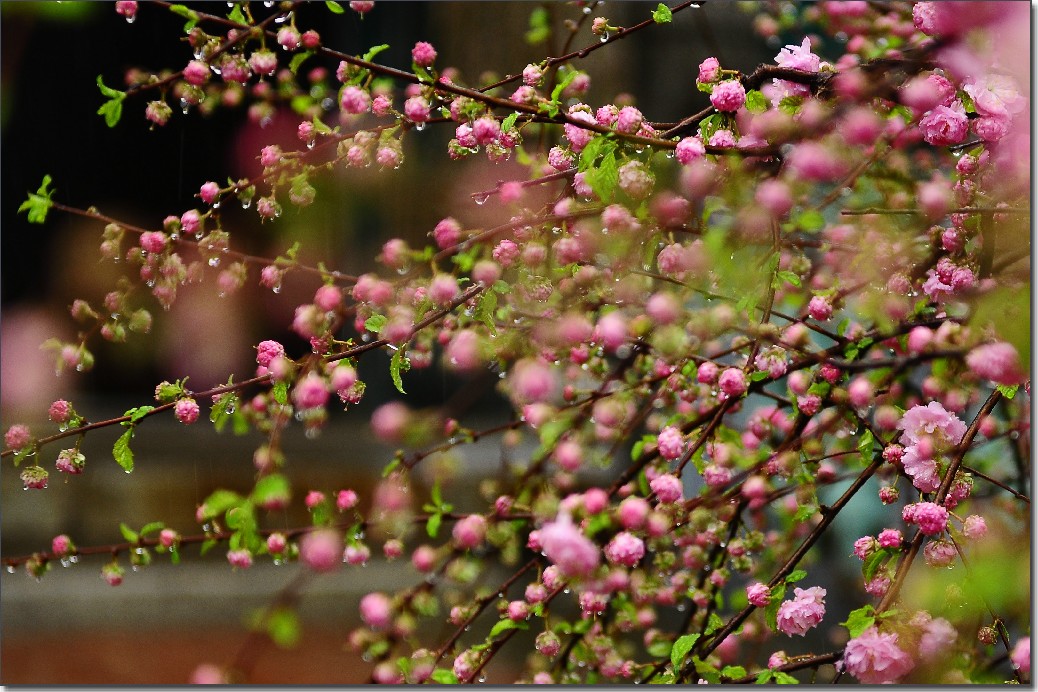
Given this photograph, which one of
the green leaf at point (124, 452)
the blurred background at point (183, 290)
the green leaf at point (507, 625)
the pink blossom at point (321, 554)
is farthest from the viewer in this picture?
the blurred background at point (183, 290)

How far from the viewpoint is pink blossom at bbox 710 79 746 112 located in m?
0.72

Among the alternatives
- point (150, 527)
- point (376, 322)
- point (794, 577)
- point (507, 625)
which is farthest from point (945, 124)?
point (150, 527)

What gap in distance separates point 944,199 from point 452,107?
17.8 inches

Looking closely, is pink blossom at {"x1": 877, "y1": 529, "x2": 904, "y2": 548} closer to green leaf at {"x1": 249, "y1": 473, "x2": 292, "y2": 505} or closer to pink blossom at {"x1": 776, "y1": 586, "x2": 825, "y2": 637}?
pink blossom at {"x1": 776, "y1": 586, "x2": 825, "y2": 637}

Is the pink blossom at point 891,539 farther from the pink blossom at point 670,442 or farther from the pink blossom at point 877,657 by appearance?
the pink blossom at point 670,442

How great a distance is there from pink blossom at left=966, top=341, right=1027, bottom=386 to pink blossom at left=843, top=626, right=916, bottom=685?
0.76ft

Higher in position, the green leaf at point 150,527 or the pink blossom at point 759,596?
the green leaf at point 150,527

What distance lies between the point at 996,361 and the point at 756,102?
30 cm

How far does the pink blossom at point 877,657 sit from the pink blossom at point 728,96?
0.46 m

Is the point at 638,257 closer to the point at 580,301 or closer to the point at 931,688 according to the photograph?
the point at 580,301

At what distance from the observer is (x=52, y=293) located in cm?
162

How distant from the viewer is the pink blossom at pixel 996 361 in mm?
679

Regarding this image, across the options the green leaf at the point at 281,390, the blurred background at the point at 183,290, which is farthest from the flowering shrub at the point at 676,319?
the blurred background at the point at 183,290

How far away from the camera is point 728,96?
725 mm
